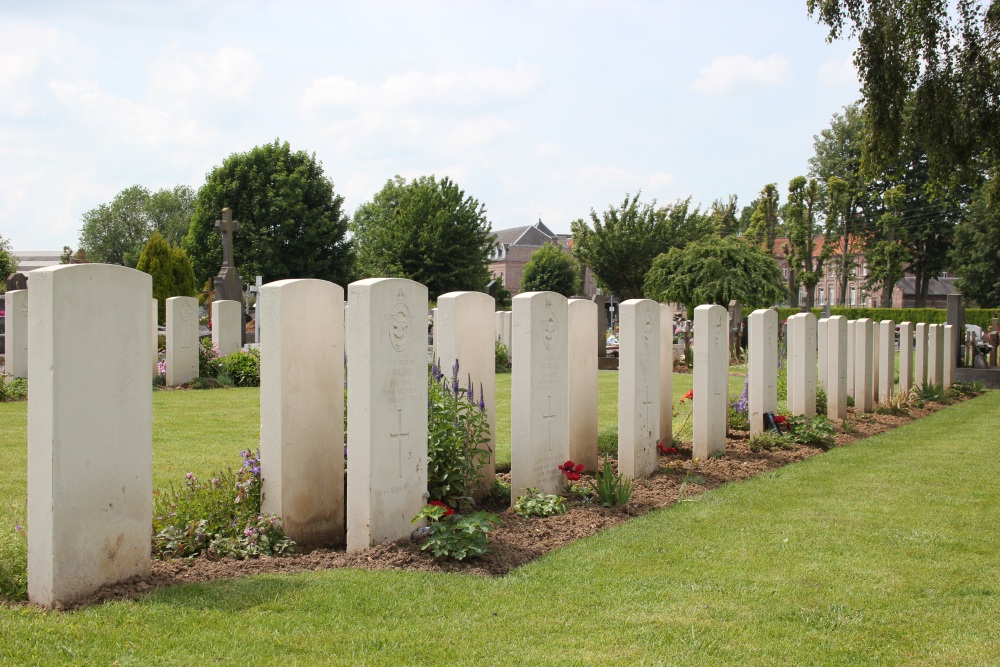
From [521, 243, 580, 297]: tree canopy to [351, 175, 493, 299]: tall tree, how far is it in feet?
69.2

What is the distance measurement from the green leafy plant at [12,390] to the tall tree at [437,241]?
3117cm

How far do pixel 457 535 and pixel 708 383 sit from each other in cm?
458

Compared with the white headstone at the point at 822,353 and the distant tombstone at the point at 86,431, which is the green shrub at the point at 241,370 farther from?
the distant tombstone at the point at 86,431

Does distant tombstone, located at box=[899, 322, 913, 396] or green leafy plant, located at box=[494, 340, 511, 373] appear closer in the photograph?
A: distant tombstone, located at box=[899, 322, 913, 396]

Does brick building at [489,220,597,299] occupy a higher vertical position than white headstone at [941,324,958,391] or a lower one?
higher

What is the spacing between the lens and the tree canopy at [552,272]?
2731 inches

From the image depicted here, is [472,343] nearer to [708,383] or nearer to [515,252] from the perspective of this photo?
[708,383]

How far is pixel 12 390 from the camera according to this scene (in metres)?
13.5

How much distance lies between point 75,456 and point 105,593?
0.67 metres

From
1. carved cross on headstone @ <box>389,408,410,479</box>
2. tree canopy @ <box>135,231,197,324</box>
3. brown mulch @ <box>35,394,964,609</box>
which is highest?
tree canopy @ <box>135,231,197,324</box>

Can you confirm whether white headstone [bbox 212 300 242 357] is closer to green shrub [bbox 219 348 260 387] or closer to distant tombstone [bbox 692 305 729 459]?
green shrub [bbox 219 348 260 387]

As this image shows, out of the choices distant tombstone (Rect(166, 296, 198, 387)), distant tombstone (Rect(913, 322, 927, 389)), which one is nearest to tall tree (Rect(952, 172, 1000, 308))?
distant tombstone (Rect(913, 322, 927, 389))

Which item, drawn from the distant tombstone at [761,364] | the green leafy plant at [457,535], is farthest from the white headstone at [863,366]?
the green leafy plant at [457,535]

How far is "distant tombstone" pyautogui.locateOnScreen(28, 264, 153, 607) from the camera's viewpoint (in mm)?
3828
